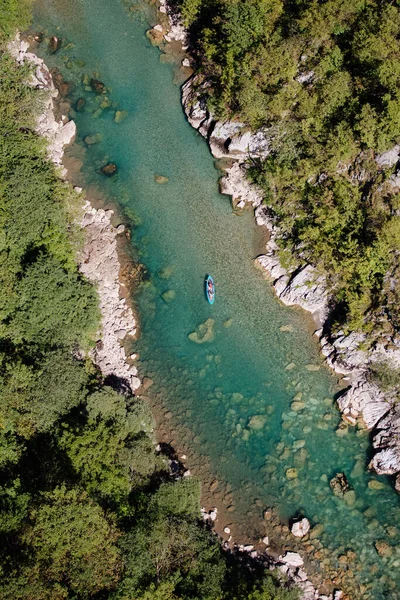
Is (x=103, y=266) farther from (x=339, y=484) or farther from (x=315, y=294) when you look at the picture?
(x=339, y=484)

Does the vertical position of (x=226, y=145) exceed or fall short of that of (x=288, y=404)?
it exceeds it

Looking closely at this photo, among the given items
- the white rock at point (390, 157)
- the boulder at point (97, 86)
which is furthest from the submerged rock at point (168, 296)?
the boulder at point (97, 86)

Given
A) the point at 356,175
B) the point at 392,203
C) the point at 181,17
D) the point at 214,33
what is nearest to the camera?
the point at 392,203

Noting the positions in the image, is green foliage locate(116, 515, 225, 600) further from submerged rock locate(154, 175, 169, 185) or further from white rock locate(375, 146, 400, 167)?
white rock locate(375, 146, 400, 167)

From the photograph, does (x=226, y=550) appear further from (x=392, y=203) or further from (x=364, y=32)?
(x=364, y=32)

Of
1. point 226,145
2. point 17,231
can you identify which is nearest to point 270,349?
point 226,145

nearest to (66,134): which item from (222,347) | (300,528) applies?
(222,347)
